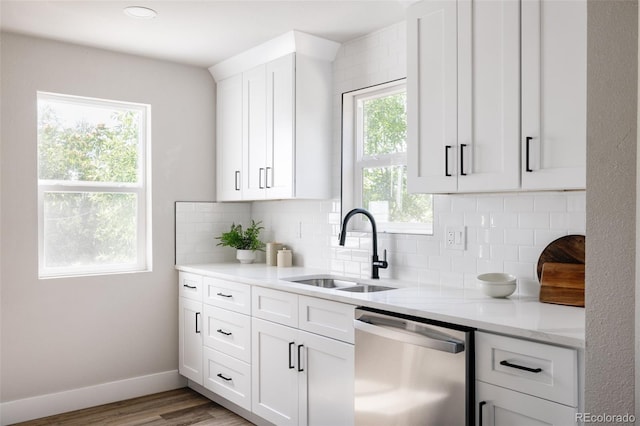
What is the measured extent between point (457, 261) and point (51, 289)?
257cm

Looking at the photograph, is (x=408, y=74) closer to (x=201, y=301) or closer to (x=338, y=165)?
(x=338, y=165)

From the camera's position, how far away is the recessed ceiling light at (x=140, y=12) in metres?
2.87

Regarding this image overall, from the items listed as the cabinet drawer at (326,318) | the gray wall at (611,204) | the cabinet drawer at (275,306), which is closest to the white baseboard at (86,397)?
the cabinet drawer at (275,306)

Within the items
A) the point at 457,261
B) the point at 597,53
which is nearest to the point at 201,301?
the point at 457,261

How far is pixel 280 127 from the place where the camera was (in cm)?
346

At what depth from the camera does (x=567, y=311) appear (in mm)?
2070

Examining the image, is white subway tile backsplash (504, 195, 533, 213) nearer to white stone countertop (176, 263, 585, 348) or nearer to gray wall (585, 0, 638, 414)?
white stone countertop (176, 263, 585, 348)

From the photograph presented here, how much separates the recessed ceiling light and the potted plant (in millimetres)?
1656

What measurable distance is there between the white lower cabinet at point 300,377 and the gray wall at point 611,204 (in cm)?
150

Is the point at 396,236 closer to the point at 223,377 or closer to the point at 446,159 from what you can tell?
the point at 446,159

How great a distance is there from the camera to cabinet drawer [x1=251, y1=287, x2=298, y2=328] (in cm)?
279

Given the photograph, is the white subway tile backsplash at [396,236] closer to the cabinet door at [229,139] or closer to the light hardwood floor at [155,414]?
the cabinet door at [229,139]

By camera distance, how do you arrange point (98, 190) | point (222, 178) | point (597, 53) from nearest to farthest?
point (597, 53), point (98, 190), point (222, 178)

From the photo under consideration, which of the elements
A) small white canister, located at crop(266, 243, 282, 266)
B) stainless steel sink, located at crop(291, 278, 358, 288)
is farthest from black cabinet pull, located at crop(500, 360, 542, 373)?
small white canister, located at crop(266, 243, 282, 266)
